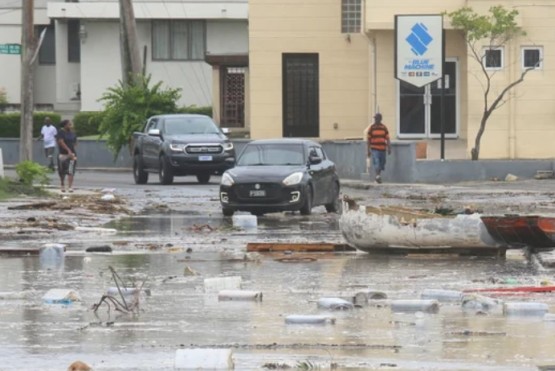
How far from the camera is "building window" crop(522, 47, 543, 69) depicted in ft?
145

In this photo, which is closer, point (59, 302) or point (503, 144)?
point (59, 302)

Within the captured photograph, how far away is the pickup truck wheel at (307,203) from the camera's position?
28297mm

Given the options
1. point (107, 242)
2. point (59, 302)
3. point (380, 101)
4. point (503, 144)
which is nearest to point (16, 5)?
point (380, 101)

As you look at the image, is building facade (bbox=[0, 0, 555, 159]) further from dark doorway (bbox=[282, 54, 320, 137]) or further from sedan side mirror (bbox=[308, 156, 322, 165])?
sedan side mirror (bbox=[308, 156, 322, 165])

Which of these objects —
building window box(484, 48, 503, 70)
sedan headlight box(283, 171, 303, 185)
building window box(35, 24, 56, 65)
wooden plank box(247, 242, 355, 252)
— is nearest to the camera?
wooden plank box(247, 242, 355, 252)

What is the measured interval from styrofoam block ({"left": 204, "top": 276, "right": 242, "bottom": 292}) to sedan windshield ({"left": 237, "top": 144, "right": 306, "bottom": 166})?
41.7 feet

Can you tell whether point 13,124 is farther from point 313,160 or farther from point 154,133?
point 313,160

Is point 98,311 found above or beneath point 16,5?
beneath

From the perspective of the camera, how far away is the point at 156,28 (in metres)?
68.5

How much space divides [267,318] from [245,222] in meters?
12.0

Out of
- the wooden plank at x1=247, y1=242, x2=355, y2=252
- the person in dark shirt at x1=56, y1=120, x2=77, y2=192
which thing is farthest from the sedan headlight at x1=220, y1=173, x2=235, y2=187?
the person in dark shirt at x1=56, y1=120, x2=77, y2=192

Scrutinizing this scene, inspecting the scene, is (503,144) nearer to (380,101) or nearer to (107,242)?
(380,101)

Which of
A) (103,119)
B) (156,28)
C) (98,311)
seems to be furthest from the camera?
(156,28)

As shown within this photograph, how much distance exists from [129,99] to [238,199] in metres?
23.0
